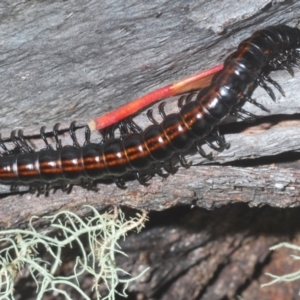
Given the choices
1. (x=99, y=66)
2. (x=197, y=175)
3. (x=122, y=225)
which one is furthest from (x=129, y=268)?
(x=99, y=66)

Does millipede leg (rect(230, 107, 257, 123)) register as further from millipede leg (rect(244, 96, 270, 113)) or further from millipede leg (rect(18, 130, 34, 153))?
millipede leg (rect(18, 130, 34, 153))

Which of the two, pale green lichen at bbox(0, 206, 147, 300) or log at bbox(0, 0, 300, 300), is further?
pale green lichen at bbox(0, 206, 147, 300)

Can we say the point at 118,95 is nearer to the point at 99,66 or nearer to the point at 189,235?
the point at 99,66

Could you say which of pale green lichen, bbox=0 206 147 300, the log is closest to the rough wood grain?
the log

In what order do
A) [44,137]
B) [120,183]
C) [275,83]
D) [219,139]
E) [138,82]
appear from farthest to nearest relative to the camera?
[44,137] → [120,183] → [138,82] → [219,139] → [275,83]

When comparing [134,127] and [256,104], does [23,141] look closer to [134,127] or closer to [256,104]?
[134,127]

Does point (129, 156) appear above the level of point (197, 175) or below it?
above

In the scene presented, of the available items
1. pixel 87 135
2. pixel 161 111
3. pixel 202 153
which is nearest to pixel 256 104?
pixel 202 153

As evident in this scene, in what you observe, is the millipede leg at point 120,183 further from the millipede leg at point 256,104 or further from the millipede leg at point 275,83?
the millipede leg at point 275,83

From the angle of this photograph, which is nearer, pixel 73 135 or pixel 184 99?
pixel 184 99
